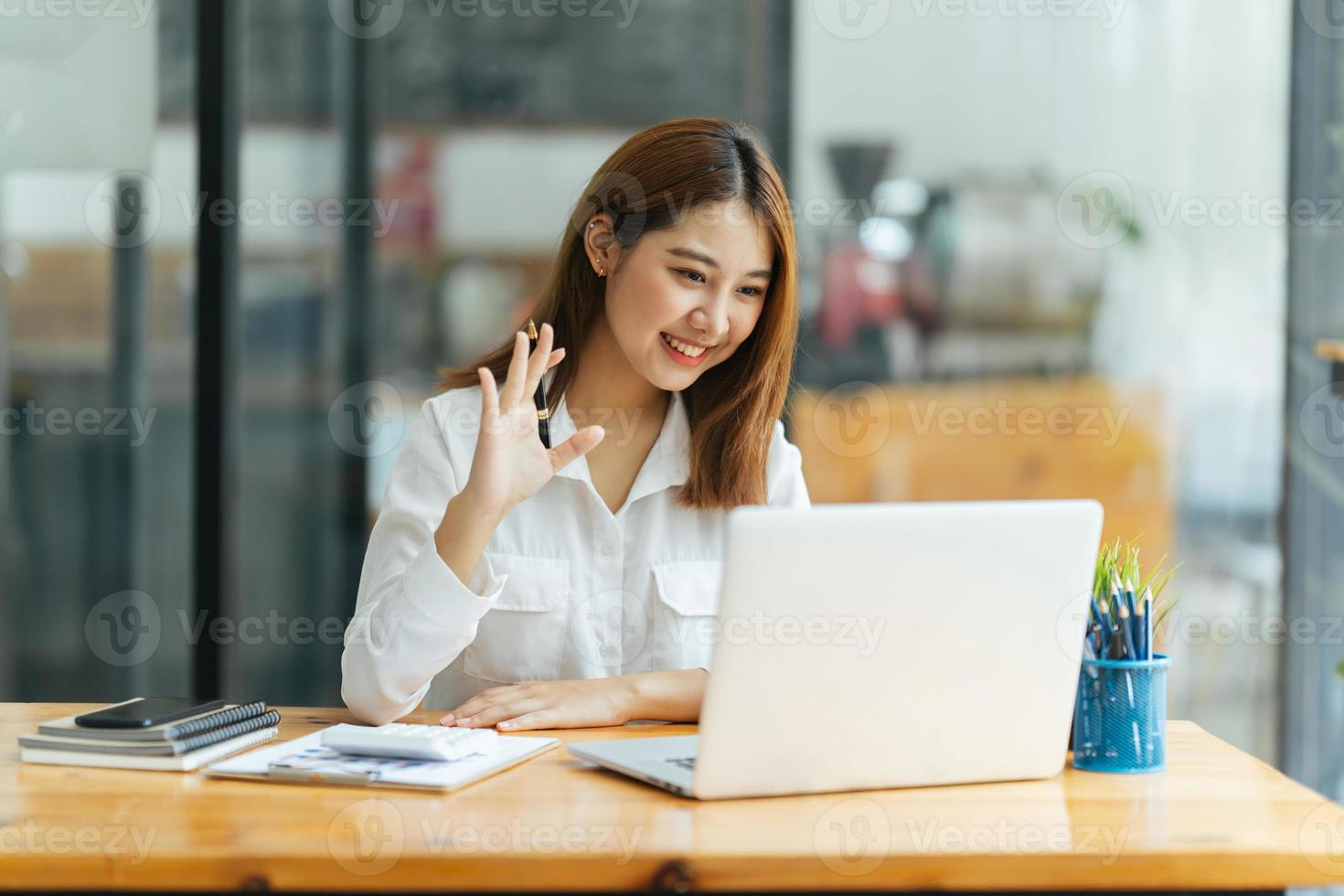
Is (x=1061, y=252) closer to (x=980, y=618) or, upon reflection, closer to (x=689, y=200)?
(x=689, y=200)

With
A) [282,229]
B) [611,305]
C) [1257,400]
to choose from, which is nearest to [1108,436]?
[1257,400]

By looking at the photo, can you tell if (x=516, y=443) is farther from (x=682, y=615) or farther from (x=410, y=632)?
(x=682, y=615)

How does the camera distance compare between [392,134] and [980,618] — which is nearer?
[980,618]

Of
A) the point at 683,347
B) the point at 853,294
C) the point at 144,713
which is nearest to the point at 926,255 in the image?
the point at 853,294

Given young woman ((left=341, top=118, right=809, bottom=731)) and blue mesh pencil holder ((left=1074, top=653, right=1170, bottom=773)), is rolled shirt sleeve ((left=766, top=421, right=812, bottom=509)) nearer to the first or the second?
young woman ((left=341, top=118, right=809, bottom=731))

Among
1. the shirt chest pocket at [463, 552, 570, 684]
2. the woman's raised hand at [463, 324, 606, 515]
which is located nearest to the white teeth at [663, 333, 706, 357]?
the woman's raised hand at [463, 324, 606, 515]

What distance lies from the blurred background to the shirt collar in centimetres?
114

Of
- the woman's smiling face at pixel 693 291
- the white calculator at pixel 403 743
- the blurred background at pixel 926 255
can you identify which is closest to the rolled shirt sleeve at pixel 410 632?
the white calculator at pixel 403 743

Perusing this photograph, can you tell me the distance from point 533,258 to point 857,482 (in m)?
0.99

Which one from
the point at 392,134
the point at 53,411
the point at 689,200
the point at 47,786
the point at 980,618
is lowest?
the point at 47,786

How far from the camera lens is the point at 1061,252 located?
328 centimetres

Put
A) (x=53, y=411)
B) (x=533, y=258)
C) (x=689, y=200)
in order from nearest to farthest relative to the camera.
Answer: (x=689, y=200) < (x=53, y=411) < (x=533, y=258)

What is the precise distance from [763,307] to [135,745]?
1.04 m

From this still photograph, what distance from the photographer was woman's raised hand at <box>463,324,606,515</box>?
5.24 feet
